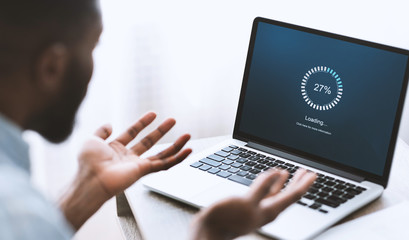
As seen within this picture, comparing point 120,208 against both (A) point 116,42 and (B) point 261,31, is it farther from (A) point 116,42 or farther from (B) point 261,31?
(A) point 116,42

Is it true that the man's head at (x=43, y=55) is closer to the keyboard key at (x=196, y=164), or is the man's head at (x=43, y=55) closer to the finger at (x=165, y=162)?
the finger at (x=165, y=162)

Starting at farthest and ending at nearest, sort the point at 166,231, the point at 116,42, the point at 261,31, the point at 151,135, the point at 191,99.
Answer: the point at 191,99 < the point at 116,42 < the point at 261,31 < the point at 151,135 < the point at 166,231

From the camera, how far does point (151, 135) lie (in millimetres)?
1000

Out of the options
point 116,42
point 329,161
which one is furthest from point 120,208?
point 116,42

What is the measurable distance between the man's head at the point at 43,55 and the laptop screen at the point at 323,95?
0.49 metres

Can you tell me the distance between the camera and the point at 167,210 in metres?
0.95

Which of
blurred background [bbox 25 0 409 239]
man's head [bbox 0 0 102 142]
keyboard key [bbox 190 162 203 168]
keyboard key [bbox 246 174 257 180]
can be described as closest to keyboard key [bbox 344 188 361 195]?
keyboard key [bbox 246 174 257 180]

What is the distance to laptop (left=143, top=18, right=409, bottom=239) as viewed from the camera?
962 millimetres

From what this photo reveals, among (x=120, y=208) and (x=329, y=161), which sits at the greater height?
(x=329, y=161)

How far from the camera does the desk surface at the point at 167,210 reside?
0.89 metres

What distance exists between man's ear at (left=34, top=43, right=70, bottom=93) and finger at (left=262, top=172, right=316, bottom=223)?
1.06ft

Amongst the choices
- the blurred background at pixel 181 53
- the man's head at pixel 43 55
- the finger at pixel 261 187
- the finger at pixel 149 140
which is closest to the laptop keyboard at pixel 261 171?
the finger at pixel 149 140

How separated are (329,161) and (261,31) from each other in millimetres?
311

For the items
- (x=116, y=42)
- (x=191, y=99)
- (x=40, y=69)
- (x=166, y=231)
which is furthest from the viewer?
(x=191, y=99)
